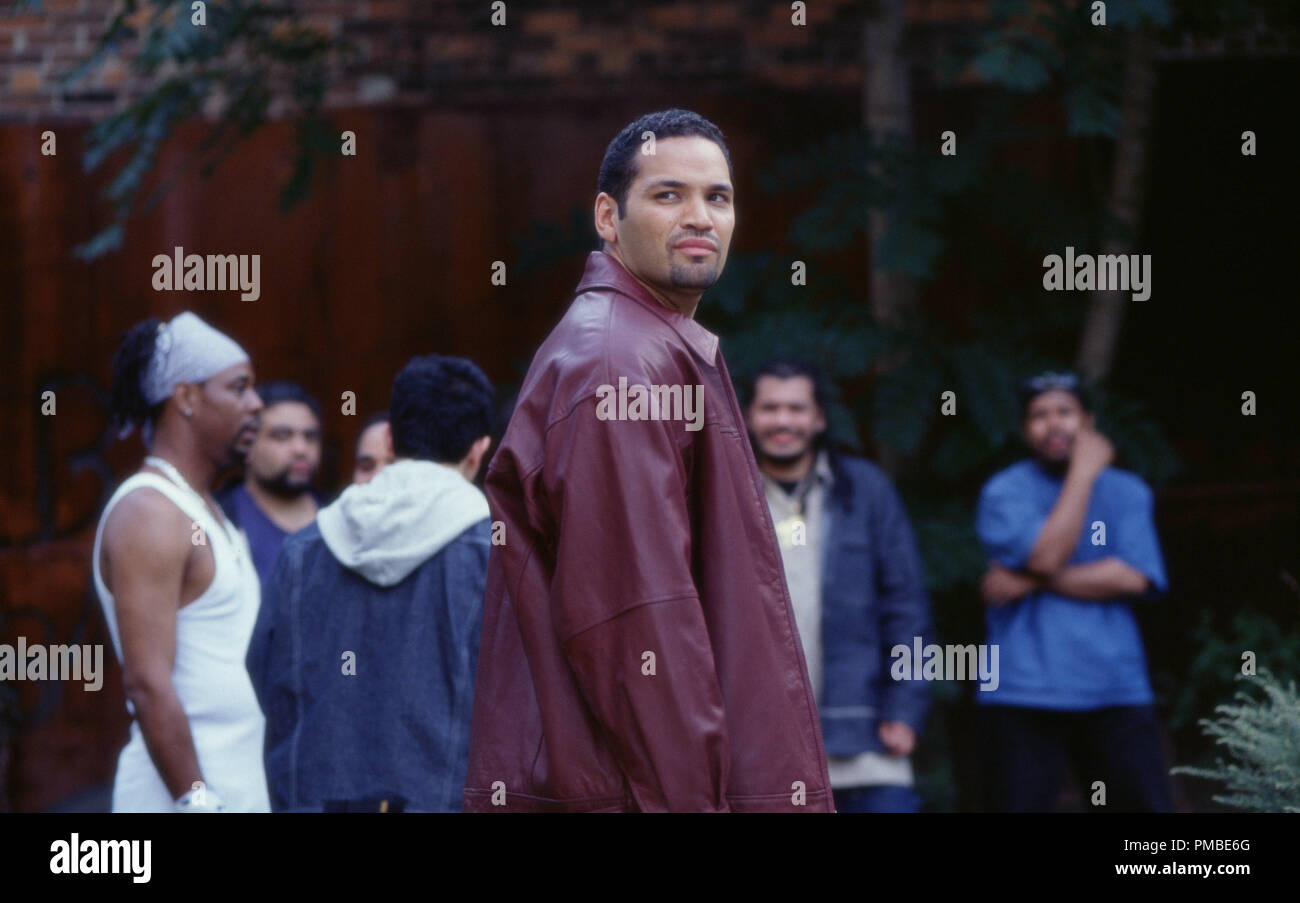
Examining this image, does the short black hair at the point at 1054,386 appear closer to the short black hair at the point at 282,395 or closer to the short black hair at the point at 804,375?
the short black hair at the point at 804,375

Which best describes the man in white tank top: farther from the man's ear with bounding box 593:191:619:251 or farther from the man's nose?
the man's nose

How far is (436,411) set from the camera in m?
3.88

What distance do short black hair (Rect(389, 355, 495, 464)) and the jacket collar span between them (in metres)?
1.14

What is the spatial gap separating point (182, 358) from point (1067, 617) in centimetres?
302

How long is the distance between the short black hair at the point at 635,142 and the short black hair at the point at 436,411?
1138 millimetres

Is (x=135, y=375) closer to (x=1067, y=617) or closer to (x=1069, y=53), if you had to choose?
(x=1067, y=617)

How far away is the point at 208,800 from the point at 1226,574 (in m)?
4.98

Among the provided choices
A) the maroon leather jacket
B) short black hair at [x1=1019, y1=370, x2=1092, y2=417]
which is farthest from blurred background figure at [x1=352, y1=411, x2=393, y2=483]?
the maroon leather jacket

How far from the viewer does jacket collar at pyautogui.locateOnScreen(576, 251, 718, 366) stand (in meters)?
2.71

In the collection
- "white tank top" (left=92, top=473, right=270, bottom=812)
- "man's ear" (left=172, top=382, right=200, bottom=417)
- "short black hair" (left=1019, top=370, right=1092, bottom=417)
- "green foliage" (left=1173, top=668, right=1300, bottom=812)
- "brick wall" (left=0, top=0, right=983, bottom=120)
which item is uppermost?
"brick wall" (left=0, top=0, right=983, bottom=120)

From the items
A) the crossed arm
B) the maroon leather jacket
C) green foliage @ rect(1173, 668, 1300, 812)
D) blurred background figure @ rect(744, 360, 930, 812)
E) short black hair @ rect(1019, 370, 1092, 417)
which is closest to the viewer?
the maroon leather jacket
